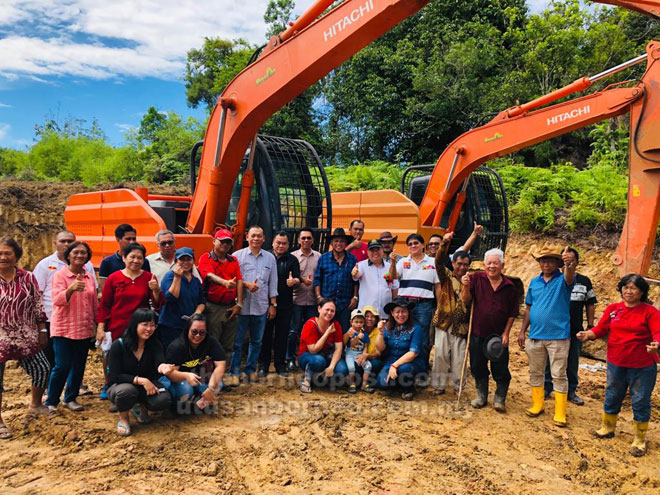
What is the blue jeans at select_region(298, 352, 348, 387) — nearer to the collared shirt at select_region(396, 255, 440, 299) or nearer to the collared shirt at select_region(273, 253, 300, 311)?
the collared shirt at select_region(273, 253, 300, 311)

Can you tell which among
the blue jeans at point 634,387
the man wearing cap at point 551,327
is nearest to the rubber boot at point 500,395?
the man wearing cap at point 551,327

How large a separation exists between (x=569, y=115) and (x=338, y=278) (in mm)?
4172

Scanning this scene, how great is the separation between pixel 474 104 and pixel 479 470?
1600 centimetres

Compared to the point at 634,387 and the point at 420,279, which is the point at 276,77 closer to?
the point at 420,279

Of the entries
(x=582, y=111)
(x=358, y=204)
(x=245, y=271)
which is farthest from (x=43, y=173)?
(x=582, y=111)

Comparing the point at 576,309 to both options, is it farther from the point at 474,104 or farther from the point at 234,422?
the point at 474,104

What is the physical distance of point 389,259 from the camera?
18.8ft

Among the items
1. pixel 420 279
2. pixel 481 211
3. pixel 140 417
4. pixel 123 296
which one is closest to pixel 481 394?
pixel 420 279

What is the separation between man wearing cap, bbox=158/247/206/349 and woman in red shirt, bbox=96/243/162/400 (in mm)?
194

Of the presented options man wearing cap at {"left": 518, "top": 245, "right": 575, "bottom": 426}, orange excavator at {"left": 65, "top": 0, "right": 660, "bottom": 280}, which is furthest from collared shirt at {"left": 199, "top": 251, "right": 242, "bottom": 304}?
man wearing cap at {"left": 518, "top": 245, "right": 575, "bottom": 426}

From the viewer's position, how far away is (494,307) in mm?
4898

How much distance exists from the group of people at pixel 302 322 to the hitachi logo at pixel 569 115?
2809 millimetres

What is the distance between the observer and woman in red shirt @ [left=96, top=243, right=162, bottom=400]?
4.28 m

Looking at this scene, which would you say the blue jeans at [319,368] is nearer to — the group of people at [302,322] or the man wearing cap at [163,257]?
the group of people at [302,322]
